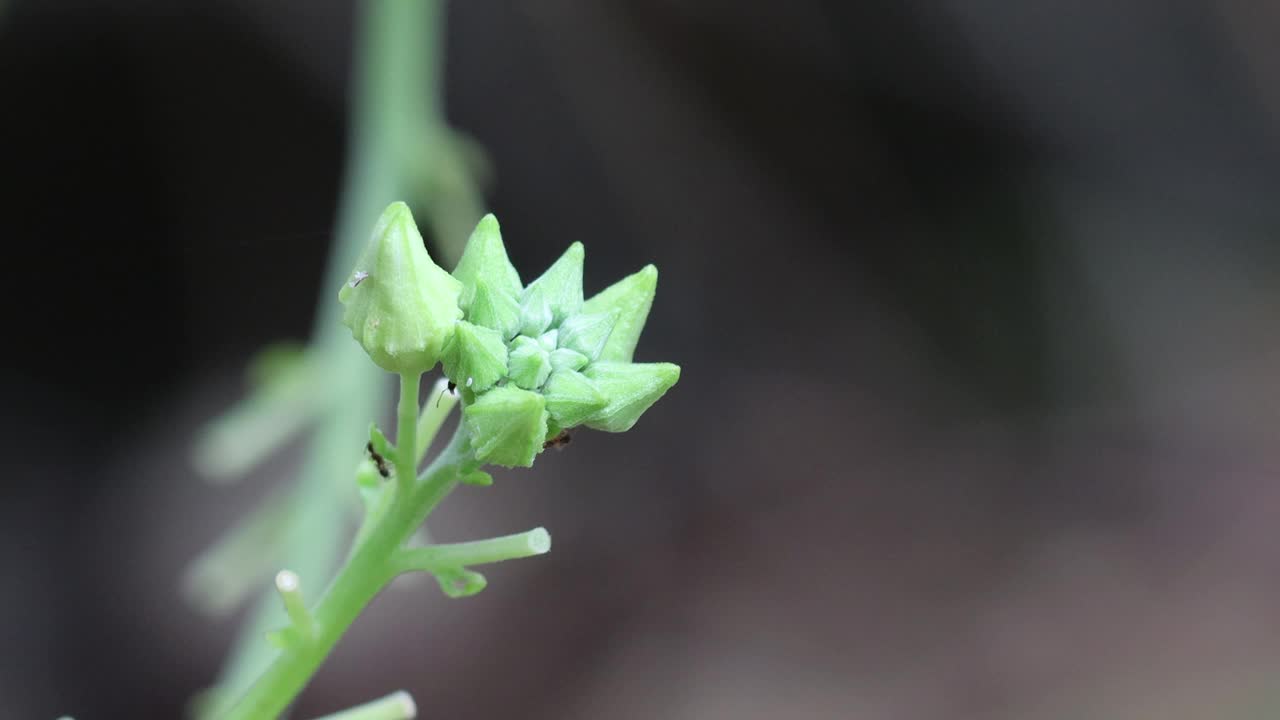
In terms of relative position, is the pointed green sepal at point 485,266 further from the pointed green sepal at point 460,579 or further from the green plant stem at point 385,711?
the green plant stem at point 385,711

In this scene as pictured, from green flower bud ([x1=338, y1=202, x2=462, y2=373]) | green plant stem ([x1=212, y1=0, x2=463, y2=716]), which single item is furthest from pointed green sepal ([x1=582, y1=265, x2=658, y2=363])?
green plant stem ([x1=212, y1=0, x2=463, y2=716])

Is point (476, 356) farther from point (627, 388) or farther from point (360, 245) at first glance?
point (360, 245)

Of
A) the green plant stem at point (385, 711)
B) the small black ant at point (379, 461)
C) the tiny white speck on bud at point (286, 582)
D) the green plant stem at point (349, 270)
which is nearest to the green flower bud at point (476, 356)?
the small black ant at point (379, 461)

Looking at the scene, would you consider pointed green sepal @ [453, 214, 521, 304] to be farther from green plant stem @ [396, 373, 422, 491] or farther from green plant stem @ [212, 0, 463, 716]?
green plant stem @ [212, 0, 463, 716]

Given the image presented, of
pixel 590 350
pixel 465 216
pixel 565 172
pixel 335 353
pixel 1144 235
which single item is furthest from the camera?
pixel 1144 235

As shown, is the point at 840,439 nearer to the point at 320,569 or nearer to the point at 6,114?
the point at 320,569

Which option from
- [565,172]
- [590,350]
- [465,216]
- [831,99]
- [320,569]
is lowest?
[590,350]

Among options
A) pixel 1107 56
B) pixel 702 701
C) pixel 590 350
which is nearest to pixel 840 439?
pixel 702 701
